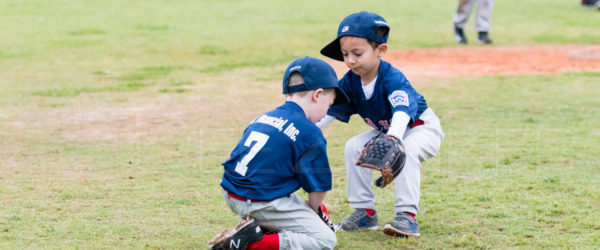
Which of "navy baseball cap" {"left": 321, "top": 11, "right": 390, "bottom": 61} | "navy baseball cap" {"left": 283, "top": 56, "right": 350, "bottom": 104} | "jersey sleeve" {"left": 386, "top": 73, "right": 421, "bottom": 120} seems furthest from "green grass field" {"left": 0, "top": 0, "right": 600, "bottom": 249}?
"navy baseball cap" {"left": 321, "top": 11, "right": 390, "bottom": 61}

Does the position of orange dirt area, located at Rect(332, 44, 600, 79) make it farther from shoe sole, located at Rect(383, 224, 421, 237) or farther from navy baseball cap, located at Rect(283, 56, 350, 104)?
navy baseball cap, located at Rect(283, 56, 350, 104)

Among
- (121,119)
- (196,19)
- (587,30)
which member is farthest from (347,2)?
(121,119)

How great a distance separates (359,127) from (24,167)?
9.97ft

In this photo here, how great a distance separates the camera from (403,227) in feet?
12.6

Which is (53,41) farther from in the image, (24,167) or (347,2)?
(347,2)

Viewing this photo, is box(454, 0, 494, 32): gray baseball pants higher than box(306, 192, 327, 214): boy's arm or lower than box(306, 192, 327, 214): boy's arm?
lower

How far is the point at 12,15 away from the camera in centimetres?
1581

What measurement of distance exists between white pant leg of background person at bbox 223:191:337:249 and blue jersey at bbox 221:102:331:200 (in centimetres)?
6

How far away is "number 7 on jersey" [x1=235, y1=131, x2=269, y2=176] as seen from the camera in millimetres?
3436

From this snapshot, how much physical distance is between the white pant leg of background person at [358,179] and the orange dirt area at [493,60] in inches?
214

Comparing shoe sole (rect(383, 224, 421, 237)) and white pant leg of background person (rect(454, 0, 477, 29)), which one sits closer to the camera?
shoe sole (rect(383, 224, 421, 237))

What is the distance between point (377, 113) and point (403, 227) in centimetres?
68

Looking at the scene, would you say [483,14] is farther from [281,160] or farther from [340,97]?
[281,160]

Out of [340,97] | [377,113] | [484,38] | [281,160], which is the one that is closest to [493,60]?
[484,38]
